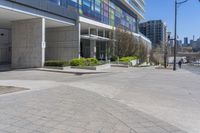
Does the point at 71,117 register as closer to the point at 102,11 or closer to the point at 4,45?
the point at 4,45

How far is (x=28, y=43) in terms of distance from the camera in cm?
3056

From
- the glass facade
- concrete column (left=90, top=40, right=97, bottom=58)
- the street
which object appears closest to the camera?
the street

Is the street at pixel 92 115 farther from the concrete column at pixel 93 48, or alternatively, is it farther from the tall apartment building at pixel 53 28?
the concrete column at pixel 93 48

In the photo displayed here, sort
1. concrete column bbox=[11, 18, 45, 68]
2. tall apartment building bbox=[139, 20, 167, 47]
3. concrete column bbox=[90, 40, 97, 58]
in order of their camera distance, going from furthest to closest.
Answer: tall apartment building bbox=[139, 20, 167, 47] → concrete column bbox=[90, 40, 97, 58] → concrete column bbox=[11, 18, 45, 68]

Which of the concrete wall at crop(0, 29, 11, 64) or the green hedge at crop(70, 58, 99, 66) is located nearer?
the green hedge at crop(70, 58, 99, 66)

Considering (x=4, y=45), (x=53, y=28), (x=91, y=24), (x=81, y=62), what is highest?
(x=91, y=24)

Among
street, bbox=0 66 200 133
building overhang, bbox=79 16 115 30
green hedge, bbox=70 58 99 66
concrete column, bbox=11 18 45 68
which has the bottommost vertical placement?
street, bbox=0 66 200 133

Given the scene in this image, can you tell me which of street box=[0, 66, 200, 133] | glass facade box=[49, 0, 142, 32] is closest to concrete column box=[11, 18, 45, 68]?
glass facade box=[49, 0, 142, 32]

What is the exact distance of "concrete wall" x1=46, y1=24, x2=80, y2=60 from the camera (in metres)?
38.0

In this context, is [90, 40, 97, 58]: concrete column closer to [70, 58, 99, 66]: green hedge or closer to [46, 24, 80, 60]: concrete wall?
[46, 24, 80, 60]: concrete wall

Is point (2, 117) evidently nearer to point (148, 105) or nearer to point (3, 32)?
point (148, 105)

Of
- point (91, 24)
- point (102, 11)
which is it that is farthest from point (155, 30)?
point (91, 24)

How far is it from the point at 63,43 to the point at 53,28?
2624 mm

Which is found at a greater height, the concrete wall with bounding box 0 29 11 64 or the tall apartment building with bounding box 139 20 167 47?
the tall apartment building with bounding box 139 20 167 47
